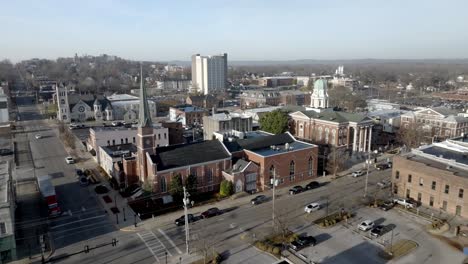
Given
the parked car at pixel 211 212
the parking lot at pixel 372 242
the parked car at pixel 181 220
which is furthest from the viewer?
the parked car at pixel 211 212

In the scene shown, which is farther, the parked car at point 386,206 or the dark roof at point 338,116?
the dark roof at point 338,116

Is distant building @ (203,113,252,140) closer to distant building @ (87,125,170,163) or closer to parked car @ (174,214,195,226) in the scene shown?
distant building @ (87,125,170,163)

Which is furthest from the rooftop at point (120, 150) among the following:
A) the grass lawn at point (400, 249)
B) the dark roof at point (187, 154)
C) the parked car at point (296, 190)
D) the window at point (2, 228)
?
the grass lawn at point (400, 249)

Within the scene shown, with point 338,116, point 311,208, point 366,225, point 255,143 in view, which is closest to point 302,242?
point 366,225

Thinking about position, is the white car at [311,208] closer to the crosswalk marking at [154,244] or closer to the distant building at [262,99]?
the crosswalk marking at [154,244]

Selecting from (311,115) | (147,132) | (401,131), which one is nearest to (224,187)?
(147,132)

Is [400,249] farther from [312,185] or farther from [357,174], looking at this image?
[357,174]
